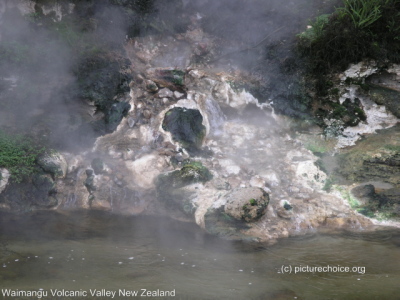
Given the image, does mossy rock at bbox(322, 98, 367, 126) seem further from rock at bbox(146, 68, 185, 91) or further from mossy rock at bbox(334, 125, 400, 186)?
rock at bbox(146, 68, 185, 91)

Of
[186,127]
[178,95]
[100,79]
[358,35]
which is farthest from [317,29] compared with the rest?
[100,79]

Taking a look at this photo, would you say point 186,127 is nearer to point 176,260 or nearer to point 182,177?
point 182,177

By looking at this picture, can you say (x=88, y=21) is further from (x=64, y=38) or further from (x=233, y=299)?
(x=233, y=299)

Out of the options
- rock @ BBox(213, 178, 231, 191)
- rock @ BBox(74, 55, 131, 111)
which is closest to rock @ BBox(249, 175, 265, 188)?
rock @ BBox(213, 178, 231, 191)

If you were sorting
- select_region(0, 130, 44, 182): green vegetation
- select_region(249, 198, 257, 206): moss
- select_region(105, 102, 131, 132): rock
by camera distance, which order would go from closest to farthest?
select_region(249, 198, 257, 206): moss → select_region(0, 130, 44, 182): green vegetation → select_region(105, 102, 131, 132): rock

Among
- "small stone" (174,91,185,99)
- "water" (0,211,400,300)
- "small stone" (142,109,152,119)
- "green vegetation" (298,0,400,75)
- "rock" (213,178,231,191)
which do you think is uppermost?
"green vegetation" (298,0,400,75)

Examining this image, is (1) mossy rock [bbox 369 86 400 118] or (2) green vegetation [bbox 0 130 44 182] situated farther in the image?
(1) mossy rock [bbox 369 86 400 118]
